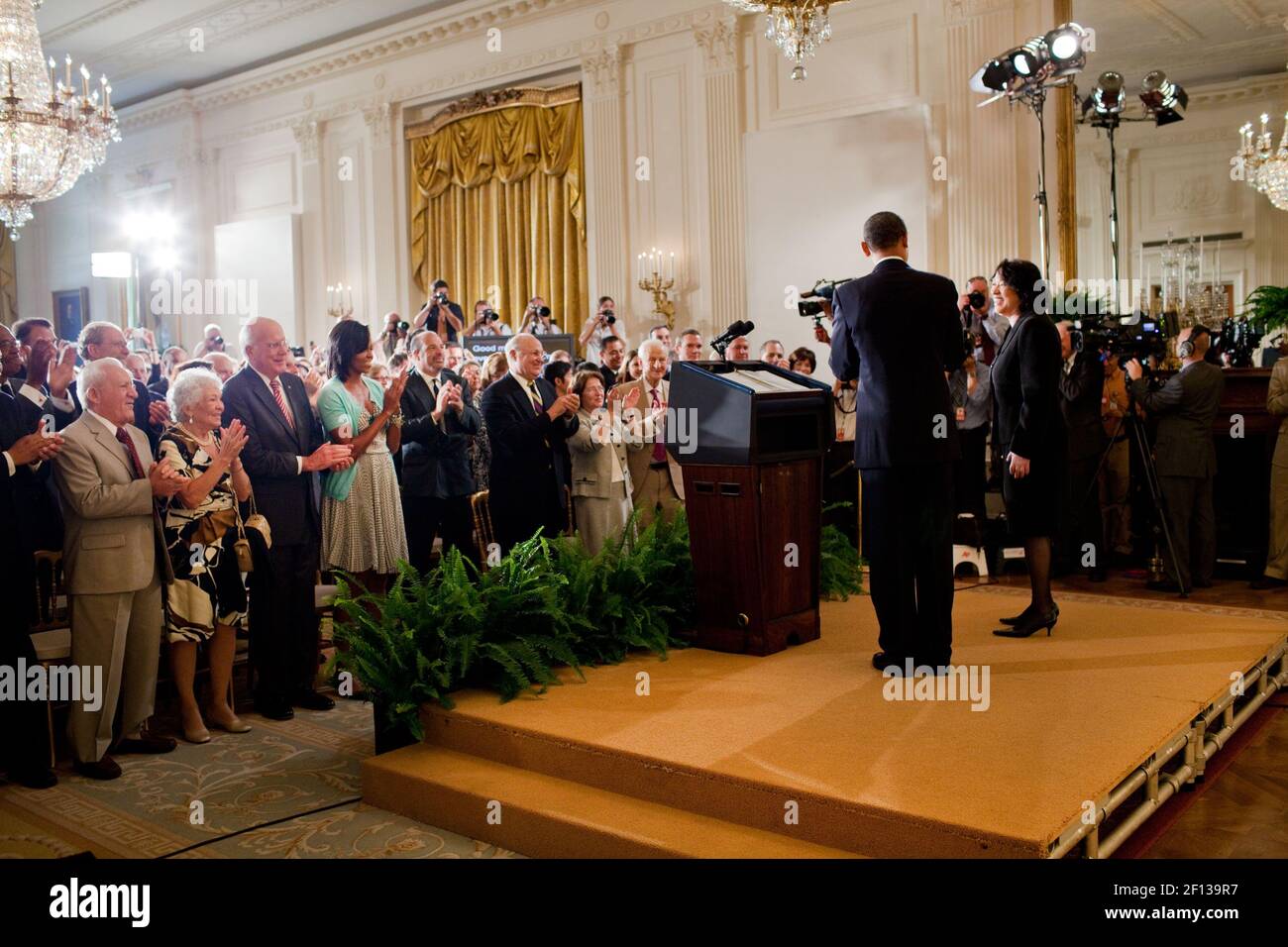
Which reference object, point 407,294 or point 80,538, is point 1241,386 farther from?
point 407,294

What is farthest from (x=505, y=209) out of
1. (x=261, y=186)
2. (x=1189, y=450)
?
(x=1189, y=450)

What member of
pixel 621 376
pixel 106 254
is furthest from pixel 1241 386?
pixel 106 254

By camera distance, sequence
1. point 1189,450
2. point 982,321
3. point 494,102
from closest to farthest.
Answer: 1. point 1189,450
2. point 982,321
3. point 494,102

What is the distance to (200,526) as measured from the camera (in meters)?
4.23

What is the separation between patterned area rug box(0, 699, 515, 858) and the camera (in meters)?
3.25

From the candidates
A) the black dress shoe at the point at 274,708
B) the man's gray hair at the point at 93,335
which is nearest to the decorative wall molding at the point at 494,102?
the man's gray hair at the point at 93,335

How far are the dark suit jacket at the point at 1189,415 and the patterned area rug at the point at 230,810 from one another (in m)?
4.90

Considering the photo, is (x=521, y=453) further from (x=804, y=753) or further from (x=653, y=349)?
(x=804, y=753)

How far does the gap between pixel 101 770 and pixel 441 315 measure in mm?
7228

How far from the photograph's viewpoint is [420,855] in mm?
3191

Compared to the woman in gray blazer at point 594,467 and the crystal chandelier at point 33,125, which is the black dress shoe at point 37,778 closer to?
the woman in gray blazer at point 594,467

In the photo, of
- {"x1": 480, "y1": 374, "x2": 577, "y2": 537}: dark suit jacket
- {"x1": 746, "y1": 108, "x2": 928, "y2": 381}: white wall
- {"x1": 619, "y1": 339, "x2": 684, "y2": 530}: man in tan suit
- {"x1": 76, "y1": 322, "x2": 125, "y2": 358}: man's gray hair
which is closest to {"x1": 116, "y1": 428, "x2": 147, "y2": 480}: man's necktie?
{"x1": 76, "y1": 322, "x2": 125, "y2": 358}: man's gray hair

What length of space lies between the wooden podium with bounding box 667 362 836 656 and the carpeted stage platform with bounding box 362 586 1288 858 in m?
0.17

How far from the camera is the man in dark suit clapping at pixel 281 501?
14.7 ft
